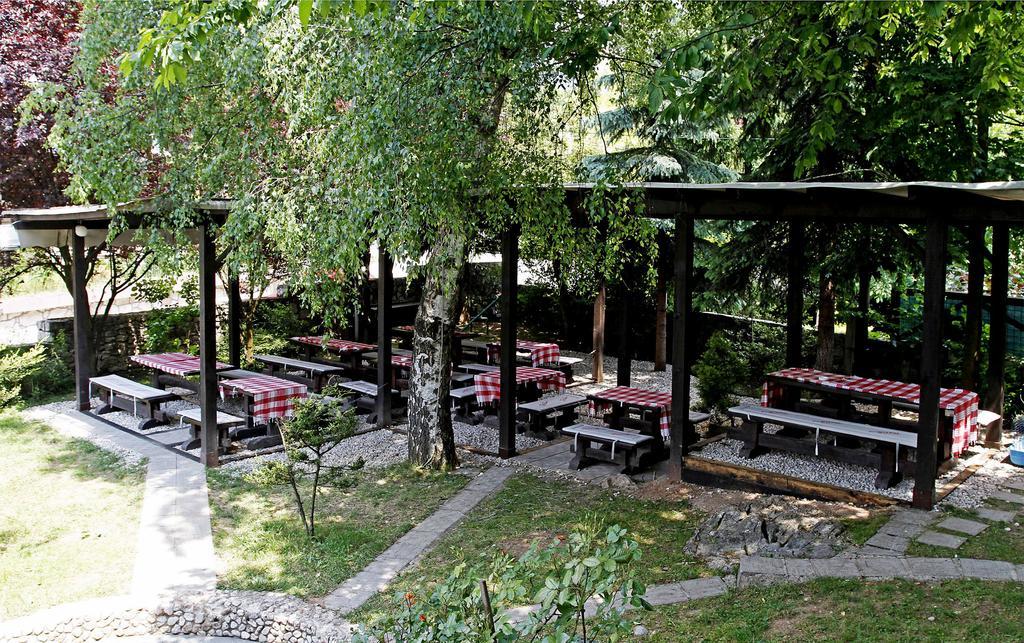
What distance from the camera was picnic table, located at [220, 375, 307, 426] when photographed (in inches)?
390

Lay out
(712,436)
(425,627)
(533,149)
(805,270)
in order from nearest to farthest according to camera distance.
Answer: (425,627) < (533,149) < (712,436) < (805,270)

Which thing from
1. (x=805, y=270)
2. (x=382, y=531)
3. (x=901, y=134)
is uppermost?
(x=901, y=134)

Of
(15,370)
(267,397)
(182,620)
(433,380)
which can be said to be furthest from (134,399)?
(182,620)

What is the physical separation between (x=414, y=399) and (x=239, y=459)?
84.9 inches

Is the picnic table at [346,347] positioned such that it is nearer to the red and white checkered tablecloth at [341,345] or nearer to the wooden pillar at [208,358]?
the red and white checkered tablecloth at [341,345]

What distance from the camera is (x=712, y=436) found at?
9.79m

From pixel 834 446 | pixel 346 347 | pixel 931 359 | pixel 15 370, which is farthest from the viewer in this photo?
pixel 346 347

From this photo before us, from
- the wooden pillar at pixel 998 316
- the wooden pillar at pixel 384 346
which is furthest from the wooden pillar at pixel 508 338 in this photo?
the wooden pillar at pixel 998 316

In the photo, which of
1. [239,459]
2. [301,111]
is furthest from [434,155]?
[239,459]

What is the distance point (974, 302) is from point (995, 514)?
3.31 metres

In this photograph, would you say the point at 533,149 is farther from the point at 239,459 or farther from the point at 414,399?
the point at 239,459

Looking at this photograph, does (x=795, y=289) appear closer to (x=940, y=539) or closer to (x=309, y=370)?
(x=940, y=539)

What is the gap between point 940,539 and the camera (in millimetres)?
6340

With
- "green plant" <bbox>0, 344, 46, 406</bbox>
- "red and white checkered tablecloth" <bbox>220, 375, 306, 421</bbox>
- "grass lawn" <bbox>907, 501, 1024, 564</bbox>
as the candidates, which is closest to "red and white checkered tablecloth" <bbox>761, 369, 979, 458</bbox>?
"grass lawn" <bbox>907, 501, 1024, 564</bbox>
